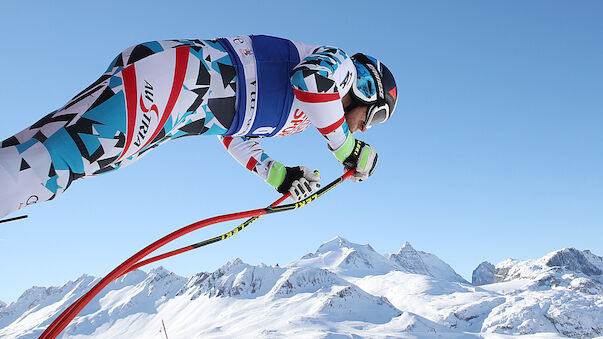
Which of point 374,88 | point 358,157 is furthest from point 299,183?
point 374,88

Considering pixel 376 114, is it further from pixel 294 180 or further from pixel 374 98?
pixel 294 180

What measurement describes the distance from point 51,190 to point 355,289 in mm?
156039

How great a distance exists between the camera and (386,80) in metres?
3.54

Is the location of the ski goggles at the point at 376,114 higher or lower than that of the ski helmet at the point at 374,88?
lower

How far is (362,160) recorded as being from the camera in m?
3.17

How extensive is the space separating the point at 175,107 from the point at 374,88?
1622mm

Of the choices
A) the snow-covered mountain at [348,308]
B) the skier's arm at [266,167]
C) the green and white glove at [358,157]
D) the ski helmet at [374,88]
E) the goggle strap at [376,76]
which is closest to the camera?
the green and white glove at [358,157]

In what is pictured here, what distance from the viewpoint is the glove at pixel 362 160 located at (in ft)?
10.3

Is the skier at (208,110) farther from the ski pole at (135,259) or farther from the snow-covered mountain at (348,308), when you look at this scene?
the snow-covered mountain at (348,308)

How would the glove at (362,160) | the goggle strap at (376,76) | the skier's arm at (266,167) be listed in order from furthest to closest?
the skier's arm at (266,167) → the goggle strap at (376,76) → the glove at (362,160)

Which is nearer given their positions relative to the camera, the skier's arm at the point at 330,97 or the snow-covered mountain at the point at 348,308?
the skier's arm at the point at 330,97

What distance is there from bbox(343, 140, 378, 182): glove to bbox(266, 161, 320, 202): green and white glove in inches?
14.0

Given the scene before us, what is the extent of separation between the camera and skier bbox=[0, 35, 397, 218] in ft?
6.10

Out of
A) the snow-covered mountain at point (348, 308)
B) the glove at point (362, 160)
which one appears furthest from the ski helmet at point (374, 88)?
the snow-covered mountain at point (348, 308)
